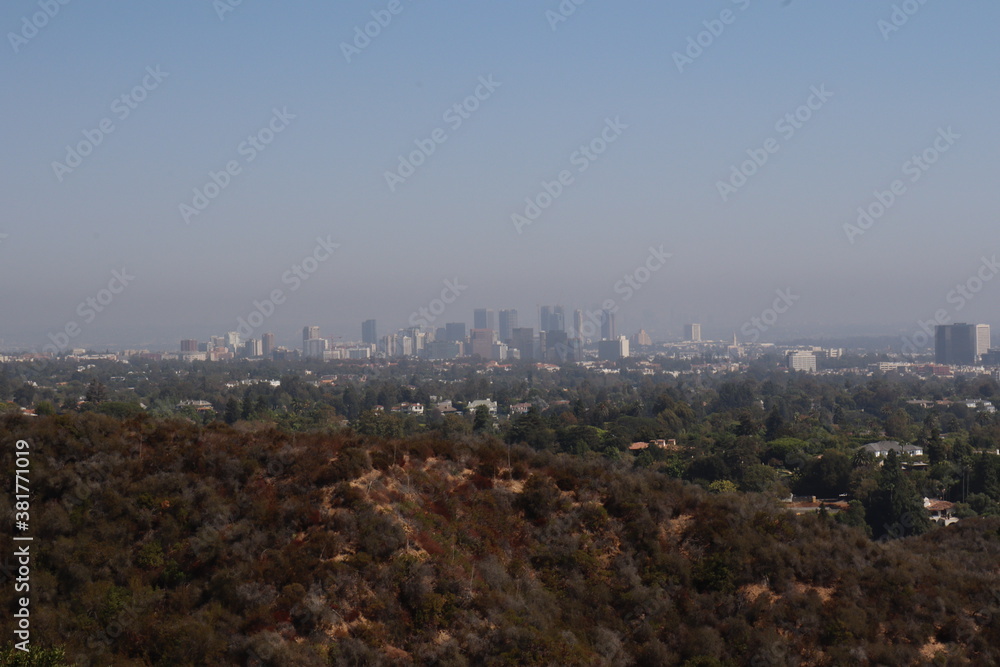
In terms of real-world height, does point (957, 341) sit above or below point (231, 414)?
below

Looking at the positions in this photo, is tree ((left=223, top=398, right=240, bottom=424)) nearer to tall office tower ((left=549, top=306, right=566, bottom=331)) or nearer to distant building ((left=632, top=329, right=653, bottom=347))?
tall office tower ((left=549, top=306, right=566, bottom=331))

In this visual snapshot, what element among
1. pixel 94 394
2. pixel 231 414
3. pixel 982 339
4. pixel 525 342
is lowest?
pixel 525 342

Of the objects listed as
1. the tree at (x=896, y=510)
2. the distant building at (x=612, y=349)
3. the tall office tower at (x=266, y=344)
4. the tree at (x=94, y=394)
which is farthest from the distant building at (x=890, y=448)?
the tall office tower at (x=266, y=344)

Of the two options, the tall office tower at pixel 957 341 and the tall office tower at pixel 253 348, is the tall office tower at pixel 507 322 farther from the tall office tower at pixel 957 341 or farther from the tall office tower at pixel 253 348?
the tall office tower at pixel 957 341

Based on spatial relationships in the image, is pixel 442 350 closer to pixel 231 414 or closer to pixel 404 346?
pixel 404 346

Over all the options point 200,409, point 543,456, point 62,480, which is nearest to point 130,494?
point 62,480

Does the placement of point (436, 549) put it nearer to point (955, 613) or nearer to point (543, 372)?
point (955, 613)

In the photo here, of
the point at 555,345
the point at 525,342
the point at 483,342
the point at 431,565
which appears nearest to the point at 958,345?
the point at 555,345
